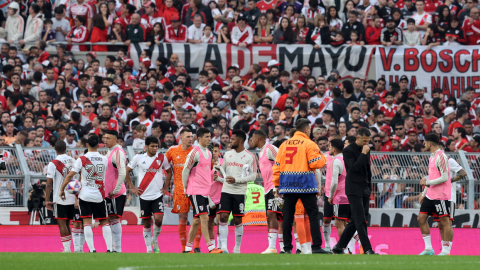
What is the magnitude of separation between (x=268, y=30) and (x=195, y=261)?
14100mm

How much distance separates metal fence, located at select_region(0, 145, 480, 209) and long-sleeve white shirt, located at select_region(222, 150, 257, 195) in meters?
3.00

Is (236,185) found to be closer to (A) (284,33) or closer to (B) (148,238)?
(B) (148,238)

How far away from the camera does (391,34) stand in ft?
71.8

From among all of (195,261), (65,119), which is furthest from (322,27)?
(195,261)

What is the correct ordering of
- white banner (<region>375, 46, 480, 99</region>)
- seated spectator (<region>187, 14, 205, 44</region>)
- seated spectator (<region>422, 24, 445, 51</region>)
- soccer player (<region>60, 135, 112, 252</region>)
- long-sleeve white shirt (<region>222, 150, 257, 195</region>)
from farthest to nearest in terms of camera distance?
seated spectator (<region>187, 14, 205, 44</region>) < seated spectator (<region>422, 24, 445, 51</region>) < white banner (<region>375, 46, 480, 99</region>) < long-sleeve white shirt (<region>222, 150, 257, 195</region>) < soccer player (<region>60, 135, 112, 252</region>)

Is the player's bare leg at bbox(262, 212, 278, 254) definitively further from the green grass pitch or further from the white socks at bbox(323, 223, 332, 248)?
the green grass pitch

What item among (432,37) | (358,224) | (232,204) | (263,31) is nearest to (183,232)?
(232,204)

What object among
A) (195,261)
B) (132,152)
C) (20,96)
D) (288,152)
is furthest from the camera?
(20,96)

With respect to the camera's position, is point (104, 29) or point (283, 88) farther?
point (104, 29)

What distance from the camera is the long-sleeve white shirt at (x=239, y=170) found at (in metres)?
12.3

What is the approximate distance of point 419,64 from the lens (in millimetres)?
21406

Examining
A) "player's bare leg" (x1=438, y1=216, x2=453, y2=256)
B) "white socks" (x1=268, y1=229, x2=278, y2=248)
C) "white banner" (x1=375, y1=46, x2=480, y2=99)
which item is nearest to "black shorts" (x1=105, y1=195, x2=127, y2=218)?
"white socks" (x1=268, y1=229, x2=278, y2=248)

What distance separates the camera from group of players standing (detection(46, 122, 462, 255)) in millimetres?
11883

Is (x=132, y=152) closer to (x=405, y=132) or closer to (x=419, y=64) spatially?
(x=405, y=132)
